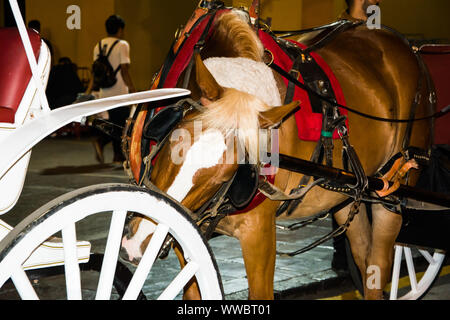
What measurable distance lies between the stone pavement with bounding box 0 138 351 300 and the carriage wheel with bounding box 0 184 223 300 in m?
2.25

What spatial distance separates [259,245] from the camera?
2795 mm

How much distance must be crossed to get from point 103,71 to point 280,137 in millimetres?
5636

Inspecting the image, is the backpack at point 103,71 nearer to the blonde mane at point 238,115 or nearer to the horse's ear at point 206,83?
the blonde mane at point 238,115

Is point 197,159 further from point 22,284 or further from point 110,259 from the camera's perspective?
point 22,284

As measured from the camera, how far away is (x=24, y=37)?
2.17 metres

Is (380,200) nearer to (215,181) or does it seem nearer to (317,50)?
(317,50)

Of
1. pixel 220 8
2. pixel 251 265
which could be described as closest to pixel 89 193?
pixel 251 265

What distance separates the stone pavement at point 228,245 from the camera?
469cm

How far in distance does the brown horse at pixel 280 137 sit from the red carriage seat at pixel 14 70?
0.64m

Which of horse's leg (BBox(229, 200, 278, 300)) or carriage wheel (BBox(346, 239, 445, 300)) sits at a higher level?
horse's leg (BBox(229, 200, 278, 300))

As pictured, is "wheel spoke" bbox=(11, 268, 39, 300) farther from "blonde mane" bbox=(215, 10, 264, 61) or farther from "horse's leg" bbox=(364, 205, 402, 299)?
"horse's leg" bbox=(364, 205, 402, 299)

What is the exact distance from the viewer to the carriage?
1.81m

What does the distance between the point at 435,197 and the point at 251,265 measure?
4.17 feet

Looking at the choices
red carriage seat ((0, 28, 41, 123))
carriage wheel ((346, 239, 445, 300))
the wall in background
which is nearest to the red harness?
red carriage seat ((0, 28, 41, 123))
